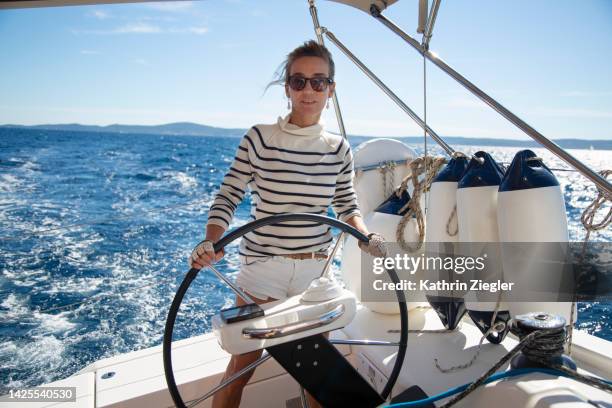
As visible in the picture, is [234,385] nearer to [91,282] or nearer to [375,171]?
[375,171]

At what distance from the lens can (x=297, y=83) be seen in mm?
1118

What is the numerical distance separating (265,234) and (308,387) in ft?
1.25

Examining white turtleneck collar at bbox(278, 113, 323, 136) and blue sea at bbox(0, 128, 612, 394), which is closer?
white turtleneck collar at bbox(278, 113, 323, 136)

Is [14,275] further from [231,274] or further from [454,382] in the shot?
[454,382]

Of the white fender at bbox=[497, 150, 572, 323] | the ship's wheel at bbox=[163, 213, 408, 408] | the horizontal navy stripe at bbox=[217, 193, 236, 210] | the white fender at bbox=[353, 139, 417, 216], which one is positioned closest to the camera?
the ship's wheel at bbox=[163, 213, 408, 408]

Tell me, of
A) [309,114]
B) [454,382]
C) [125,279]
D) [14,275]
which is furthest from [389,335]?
[14,275]

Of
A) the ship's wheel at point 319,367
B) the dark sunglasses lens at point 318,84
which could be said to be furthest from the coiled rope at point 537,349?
the dark sunglasses lens at point 318,84

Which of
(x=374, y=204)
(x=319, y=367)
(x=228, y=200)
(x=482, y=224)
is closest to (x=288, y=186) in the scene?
(x=228, y=200)

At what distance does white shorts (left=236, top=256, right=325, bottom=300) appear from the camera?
3.66 ft

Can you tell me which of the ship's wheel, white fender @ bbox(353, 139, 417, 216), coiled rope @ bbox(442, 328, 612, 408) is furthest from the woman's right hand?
white fender @ bbox(353, 139, 417, 216)

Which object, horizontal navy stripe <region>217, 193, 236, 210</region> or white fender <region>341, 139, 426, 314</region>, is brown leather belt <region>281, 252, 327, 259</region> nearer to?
horizontal navy stripe <region>217, 193, 236, 210</region>

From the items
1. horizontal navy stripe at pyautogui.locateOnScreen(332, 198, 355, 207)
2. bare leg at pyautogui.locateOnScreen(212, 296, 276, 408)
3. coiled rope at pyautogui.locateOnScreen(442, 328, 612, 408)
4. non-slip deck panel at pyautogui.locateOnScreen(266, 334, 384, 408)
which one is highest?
horizontal navy stripe at pyautogui.locateOnScreen(332, 198, 355, 207)

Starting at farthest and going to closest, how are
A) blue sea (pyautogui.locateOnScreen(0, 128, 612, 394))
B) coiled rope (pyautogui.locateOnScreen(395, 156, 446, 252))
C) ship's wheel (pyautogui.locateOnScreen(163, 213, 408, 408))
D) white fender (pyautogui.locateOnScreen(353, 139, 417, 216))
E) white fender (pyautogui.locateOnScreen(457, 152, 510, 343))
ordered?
blue sea (pyautogui.locateOnScreen(0, 128, 612, 394)) < white fender (pyautogui.locateOnScreen(353, 139, 417, 216)) < coiled rope (pyautogui.locateOnScreen(395, 156, 446, 252)) < white fender (pyautogui.locateOnScreen(457, 152, 510, 343)) < ship's wheel (pyautogui.locateOnScreen(163, 213, 408, 408))

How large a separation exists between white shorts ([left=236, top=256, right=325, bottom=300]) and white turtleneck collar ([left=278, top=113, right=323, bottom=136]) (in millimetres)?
324
